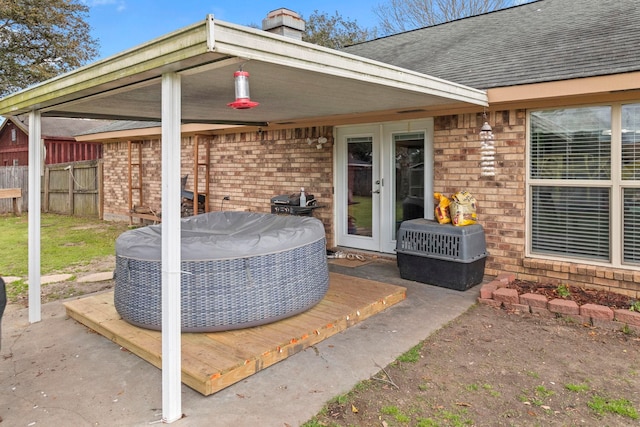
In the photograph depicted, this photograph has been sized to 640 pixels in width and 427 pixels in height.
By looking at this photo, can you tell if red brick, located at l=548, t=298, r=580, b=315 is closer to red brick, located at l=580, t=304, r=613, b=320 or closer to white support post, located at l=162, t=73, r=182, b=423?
red brick, located at l=580, t=304, r=613, b=320

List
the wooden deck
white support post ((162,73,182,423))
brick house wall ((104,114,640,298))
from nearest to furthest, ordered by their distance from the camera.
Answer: white support post ((162,73,182,423)) → the wooden deck → brick house wall ((104,114,640,298))

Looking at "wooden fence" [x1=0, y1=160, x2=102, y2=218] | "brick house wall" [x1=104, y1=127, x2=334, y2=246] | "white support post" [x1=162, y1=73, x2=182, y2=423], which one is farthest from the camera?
"wooden fence" [x1=0, y1=160, x2=102, y2=218]

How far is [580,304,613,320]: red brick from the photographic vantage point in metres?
3.84

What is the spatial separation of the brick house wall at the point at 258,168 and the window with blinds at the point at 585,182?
3090 mm

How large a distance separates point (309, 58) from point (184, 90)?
134 centimetres

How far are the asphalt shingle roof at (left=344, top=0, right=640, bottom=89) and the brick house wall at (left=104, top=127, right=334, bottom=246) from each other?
79.9 inches

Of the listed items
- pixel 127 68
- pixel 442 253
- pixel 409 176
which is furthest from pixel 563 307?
pixel 127 68

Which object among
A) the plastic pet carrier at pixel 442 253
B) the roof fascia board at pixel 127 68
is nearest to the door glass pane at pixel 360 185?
the plastic pet carrier at pixel 442 253

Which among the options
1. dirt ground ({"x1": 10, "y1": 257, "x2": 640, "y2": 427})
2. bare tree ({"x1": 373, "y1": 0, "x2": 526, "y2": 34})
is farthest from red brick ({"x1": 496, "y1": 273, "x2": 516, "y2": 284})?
bare tree ({"x1": 373, "y1": 0, "x2": 526, "y2": 34})

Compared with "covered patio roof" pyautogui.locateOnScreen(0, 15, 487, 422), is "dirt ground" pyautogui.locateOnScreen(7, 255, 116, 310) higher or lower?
lower

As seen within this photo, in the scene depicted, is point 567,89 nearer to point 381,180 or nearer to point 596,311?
point 596,311

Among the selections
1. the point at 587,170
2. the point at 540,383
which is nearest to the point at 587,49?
the point at 587,170

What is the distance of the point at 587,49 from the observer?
4762 millimetres

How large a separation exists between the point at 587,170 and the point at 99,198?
39.3 ft
